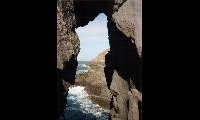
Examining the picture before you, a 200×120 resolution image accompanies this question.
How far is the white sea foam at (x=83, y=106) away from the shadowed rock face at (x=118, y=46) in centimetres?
966

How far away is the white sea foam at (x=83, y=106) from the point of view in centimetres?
2976

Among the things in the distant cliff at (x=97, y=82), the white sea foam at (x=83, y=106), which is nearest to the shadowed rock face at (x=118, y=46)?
the white sea foam at (x=83, y=106)

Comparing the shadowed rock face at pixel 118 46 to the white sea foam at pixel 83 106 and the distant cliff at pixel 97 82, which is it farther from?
the distant cliff at pixel 97 82

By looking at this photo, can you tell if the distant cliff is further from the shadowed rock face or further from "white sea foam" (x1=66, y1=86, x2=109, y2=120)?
the shadowed rock face

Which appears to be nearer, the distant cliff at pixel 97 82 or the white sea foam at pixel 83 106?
the white sea foam at pixel 83 106

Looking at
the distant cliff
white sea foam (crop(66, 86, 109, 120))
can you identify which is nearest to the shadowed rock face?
white sea foam (crop(66, 86, 109, 120))

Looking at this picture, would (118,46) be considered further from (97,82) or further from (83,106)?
(83,106)

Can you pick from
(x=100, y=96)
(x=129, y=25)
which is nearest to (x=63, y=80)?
(x=129, y=25)
